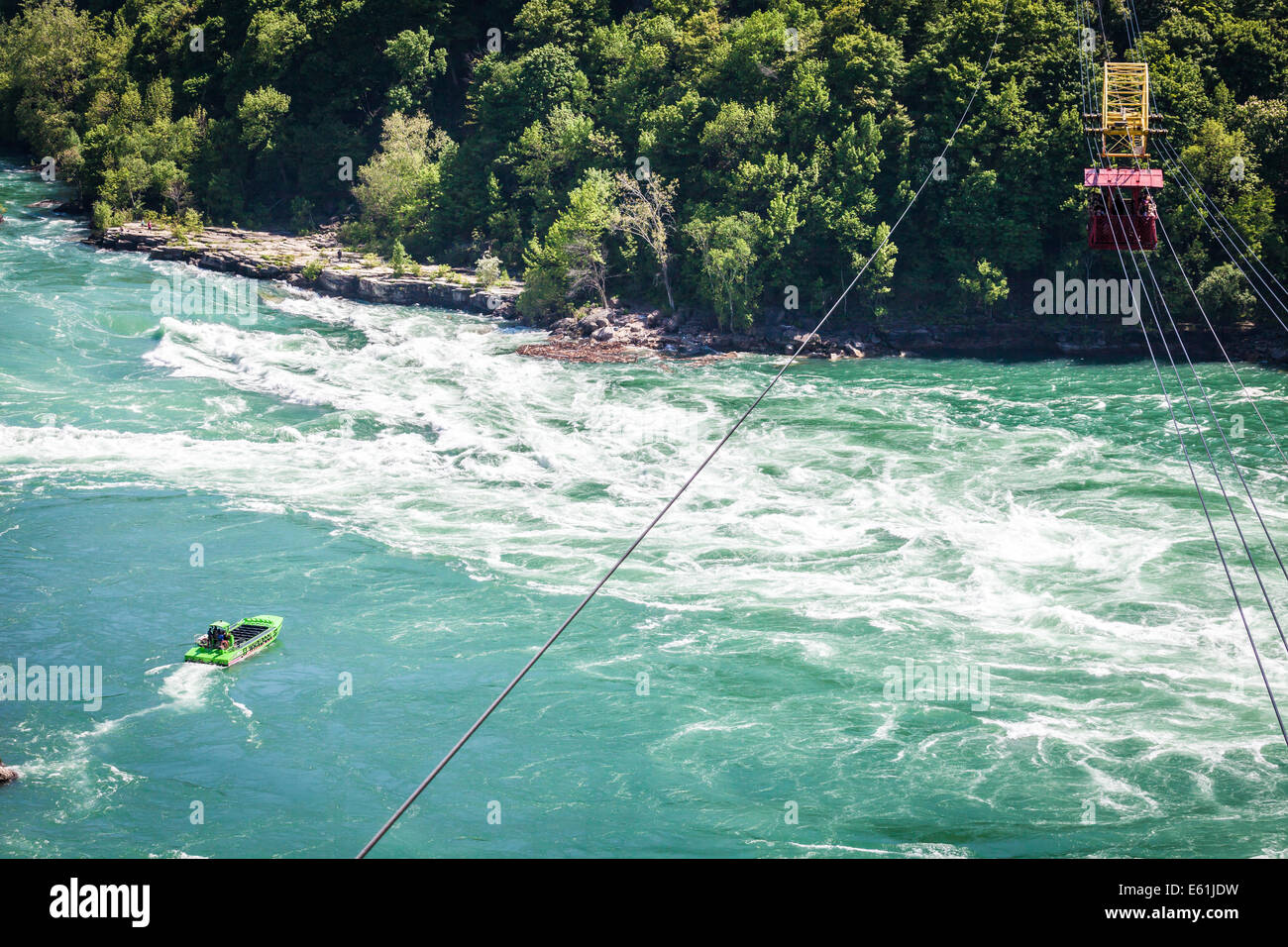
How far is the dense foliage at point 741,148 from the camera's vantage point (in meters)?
57.7

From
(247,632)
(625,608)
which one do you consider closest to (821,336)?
(625,608)

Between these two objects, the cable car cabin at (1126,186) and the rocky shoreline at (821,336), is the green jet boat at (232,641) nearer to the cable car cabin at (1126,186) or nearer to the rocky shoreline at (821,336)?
the cable car cabin at (1126,186)

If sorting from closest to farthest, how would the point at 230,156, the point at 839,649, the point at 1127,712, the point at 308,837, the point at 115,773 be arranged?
the point at 308,837, the point at 115,773, the point at 1127,712, the point at 839,649, the point at 230,156

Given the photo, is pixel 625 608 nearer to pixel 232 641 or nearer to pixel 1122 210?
pixel 232 641

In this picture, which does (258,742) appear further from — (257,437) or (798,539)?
(257,437)

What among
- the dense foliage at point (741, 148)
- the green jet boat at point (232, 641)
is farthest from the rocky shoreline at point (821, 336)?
the green jet boat at point (232, 641)

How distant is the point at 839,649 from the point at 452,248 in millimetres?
47549

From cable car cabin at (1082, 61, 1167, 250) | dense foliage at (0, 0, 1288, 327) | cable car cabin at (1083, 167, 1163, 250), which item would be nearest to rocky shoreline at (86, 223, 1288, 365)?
dense foliage at (0, 0, 1288, 327)

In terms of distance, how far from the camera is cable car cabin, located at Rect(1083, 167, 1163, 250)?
38.5m

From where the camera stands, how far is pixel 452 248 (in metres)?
72.4

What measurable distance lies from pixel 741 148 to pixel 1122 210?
25433mm

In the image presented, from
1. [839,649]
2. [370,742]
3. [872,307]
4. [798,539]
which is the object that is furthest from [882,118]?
[370,742]

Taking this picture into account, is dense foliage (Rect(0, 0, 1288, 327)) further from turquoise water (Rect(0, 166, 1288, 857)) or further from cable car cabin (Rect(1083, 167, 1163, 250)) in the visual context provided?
cable car cabin (Rect(1083, 167, 1163, 250))

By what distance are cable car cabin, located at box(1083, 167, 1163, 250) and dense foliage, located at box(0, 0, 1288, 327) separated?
53.1ft
